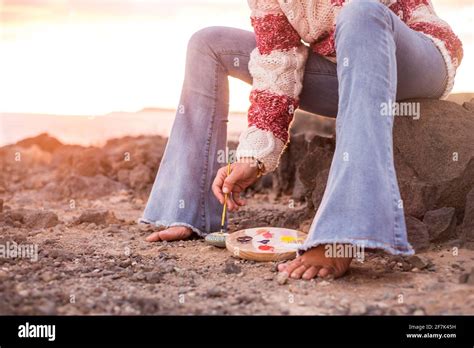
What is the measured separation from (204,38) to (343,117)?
1.29 metres

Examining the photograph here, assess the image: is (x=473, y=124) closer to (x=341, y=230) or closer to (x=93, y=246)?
(x=341, y=230)

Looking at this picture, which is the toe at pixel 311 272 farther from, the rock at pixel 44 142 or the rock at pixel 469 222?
the rock at pixel 44 142

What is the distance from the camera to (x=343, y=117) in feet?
7.63

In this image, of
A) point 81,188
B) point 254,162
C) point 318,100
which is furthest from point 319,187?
point 81,188

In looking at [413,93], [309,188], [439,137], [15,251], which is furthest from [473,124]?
[15,251]

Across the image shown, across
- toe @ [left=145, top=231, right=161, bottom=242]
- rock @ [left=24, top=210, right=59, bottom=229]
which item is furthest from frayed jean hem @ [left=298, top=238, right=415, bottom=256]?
rock @ [left=24, top=210, right=59, bottom=229]

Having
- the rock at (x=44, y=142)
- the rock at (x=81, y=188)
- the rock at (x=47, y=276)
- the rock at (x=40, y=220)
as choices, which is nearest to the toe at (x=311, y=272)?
the rock at (x=47, y=276)

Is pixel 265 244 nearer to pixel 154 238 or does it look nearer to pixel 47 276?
pixel 154 238

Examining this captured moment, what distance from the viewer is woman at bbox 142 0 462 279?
7.34 feet

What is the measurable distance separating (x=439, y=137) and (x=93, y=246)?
6.13ft

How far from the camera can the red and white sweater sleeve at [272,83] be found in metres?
2.89

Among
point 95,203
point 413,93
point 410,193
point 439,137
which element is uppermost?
point 413,93

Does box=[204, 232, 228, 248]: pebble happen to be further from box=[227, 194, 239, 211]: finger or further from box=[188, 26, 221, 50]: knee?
box=[188, 26, 221, 50]: knee

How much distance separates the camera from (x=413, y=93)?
9.99ft
